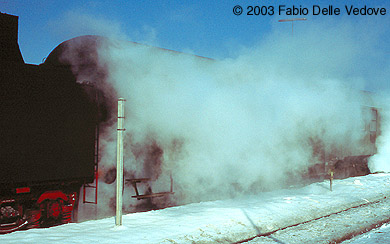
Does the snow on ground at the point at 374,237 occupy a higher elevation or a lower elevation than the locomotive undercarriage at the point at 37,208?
lower

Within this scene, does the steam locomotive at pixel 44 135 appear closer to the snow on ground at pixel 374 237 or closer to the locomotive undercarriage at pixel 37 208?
the locomotive undercarriage at pixel 37 208

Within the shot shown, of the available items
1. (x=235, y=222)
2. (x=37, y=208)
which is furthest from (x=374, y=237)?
(x=37, y=208)

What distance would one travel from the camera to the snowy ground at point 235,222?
214 inches

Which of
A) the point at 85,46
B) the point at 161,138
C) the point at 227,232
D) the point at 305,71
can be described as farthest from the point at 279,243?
the point at 305,71

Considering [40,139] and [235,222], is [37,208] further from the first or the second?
[235,222]

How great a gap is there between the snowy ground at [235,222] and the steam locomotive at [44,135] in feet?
1.45

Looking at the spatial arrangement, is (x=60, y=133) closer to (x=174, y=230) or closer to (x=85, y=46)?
(x=85, y=46)

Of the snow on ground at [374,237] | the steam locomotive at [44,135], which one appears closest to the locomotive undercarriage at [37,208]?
the steam locomotive at [44,135]

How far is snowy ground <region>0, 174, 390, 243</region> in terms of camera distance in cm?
544

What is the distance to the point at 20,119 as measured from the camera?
5.61 meters

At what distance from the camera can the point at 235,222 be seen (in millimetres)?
6477

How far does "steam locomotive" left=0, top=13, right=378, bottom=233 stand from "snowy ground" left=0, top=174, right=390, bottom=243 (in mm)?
442

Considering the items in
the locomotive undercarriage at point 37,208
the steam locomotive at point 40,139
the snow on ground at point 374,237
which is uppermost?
the steam locomotive at point 40,139

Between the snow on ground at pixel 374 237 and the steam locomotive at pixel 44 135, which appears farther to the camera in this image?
the steam locomotive at pixel 44 135
